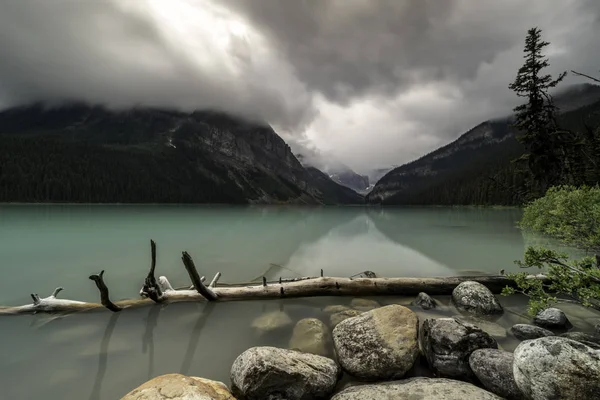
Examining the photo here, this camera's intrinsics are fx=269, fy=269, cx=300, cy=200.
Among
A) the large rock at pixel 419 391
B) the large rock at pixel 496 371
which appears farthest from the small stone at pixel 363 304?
the large rock at pixel 419 391

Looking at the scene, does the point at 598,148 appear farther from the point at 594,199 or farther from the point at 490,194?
the point at 490,194

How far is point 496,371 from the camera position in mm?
6648

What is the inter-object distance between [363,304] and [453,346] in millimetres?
5162

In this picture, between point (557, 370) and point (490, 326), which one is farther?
point (490, 326)

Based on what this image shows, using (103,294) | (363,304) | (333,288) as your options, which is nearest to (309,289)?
(333,288)

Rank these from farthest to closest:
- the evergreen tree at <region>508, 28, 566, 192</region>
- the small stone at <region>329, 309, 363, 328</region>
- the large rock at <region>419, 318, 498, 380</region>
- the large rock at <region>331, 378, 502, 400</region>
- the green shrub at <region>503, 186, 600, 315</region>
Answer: the evergreen tree at <region>508, 28, 566, 192</region> → the small stone at <region>329, 309, 363, 328</region> → the large rock at <region>419, 318, 498, 380</region> → the green shrub at <region>503, 186, 600, 315</region> → the large rock at <region>331, 378, 502, 400</region>

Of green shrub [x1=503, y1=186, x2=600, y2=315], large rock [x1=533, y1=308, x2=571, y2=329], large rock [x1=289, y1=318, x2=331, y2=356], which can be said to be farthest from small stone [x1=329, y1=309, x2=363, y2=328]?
large rock [x1=533, y1=308, x2=571, y2=329]

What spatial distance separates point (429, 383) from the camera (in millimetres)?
6480

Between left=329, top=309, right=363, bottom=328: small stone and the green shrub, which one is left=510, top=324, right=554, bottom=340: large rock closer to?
the green shrub

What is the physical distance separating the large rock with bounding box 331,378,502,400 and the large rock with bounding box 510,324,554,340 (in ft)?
14.9

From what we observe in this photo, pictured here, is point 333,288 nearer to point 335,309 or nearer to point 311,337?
point 335,309

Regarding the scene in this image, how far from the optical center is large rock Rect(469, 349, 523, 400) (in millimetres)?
6336

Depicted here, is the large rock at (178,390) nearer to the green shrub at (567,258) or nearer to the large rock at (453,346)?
the large rock at (453,346)

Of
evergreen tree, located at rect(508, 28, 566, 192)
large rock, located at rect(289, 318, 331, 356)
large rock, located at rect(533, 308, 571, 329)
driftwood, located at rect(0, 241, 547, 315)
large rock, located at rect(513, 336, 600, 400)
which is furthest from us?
evergreen tree, located at rect(508, 28, 566, 192)
